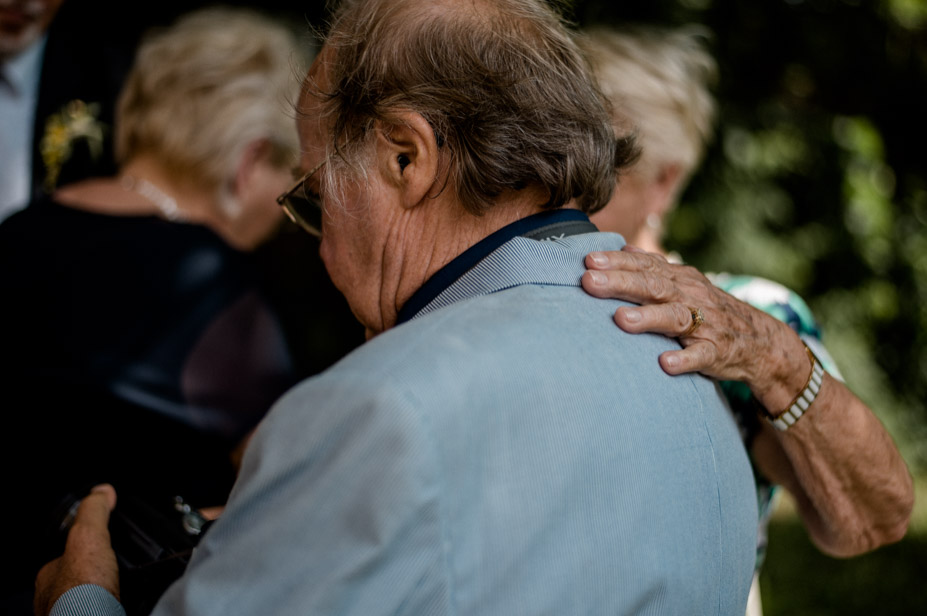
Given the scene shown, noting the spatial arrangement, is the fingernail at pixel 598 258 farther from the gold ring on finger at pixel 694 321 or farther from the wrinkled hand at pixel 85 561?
the wrinkled hand at pixel 85 561

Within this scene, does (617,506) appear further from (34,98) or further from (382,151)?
(34,98)

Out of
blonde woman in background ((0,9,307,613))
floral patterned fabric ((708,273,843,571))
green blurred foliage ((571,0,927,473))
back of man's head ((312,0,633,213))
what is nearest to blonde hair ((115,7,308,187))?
blonde woman in background ((0,9,307,613))

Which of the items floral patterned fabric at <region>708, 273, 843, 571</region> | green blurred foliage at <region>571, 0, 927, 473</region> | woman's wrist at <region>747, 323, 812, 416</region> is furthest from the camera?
green blurred foliage at <region>571, 0, 927, 473</region>

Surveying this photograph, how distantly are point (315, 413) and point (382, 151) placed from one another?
19.3 inches

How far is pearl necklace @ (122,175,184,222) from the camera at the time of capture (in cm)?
234

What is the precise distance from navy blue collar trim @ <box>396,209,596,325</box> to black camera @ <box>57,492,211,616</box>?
1.74ft

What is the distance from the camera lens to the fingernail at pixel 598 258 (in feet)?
3.88

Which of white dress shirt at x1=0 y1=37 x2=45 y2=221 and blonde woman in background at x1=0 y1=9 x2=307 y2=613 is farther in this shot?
white dress shirt at x1=0 y1=37 x2=45 y2=221

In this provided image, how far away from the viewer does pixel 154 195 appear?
7.77 feet

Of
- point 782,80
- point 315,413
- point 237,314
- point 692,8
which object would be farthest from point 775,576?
point 315,413

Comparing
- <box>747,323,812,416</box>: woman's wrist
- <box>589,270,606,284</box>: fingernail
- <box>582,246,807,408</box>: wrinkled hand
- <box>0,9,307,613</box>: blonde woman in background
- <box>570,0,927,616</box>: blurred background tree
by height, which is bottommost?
<box>570,0,927,616</box>: blurred background tree

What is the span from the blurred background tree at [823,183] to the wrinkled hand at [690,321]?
3.01 metres

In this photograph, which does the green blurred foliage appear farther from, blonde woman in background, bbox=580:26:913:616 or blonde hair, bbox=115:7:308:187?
blonde hair, bbox=115:7:308:187

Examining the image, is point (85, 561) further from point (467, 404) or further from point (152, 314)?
point (152, 314)
